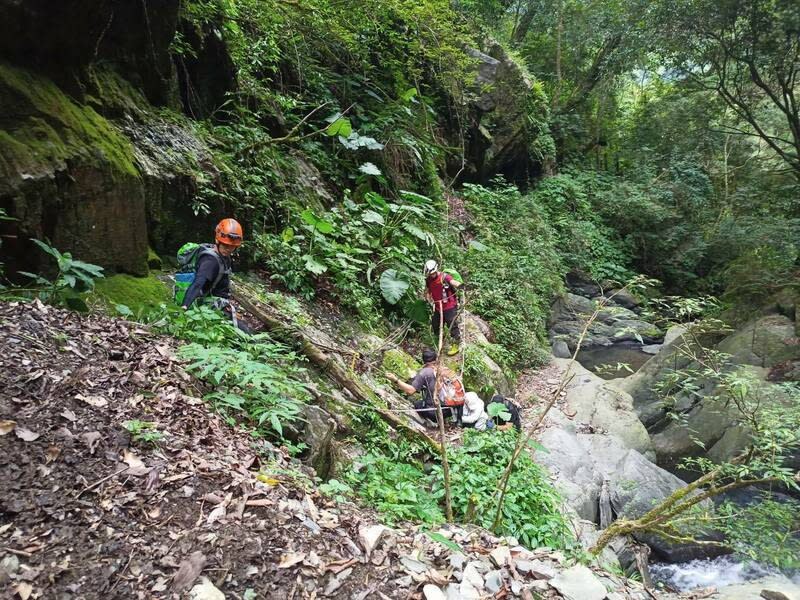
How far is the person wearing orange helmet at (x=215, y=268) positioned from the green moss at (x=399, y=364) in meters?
2.93

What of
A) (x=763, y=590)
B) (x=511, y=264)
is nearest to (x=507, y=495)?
(x=763, y=590)

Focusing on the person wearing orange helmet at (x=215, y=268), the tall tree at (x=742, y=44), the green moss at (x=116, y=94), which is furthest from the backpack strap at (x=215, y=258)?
the tall tree at (x=742, y=44)

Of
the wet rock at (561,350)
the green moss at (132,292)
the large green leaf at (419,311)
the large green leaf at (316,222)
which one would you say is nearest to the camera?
the green moss at (132,292)

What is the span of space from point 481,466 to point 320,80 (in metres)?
8.19

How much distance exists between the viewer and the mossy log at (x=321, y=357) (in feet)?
17.5

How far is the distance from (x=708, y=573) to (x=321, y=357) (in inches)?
253

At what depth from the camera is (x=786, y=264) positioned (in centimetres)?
1195

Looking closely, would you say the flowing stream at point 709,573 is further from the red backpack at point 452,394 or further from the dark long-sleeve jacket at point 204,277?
the dark long-sleeve jacket at point 204,277

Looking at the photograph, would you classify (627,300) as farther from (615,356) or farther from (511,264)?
(511,264)

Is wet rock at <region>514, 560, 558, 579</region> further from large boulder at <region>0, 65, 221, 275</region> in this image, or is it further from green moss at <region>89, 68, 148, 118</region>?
green moss at <region>89, 68, 148, 118</region>

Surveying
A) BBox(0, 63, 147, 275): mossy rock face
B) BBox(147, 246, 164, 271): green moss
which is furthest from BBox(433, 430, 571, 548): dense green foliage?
BBox(0, 63, 147, 275): mossy rock face

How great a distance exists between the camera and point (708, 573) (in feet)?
22.1

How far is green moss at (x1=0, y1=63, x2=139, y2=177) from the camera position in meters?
3.81

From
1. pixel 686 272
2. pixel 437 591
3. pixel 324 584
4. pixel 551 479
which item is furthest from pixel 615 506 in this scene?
pixel 686 272
